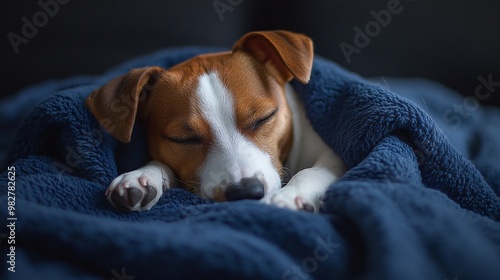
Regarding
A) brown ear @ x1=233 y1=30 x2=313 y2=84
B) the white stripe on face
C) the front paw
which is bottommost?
the front paw

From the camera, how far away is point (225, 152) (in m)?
1.88

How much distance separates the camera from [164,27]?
11.5 feet

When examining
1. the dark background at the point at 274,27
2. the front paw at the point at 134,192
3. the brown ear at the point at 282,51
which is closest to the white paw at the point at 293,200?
the front paw at the point at 134,192

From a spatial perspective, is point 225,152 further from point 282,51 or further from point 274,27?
point 274,27

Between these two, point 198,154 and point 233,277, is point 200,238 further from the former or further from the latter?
point 198,154

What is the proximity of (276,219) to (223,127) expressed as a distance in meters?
0.61

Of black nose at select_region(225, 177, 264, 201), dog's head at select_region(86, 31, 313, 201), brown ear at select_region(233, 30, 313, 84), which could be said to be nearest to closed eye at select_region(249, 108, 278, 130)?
dog's head at select_region(86, 31, 313, 201)

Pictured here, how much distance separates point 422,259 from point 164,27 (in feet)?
8.84

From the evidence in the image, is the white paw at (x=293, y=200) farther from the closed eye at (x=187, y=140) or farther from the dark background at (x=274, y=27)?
the dark background at (x=274, y=27)

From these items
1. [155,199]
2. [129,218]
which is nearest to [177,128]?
[155,199]

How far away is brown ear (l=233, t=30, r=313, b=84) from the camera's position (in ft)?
6.78

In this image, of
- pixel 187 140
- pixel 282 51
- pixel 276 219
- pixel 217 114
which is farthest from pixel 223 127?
pixel 276 219

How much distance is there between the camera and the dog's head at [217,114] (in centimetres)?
186

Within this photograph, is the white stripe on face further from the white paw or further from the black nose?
the white paw
